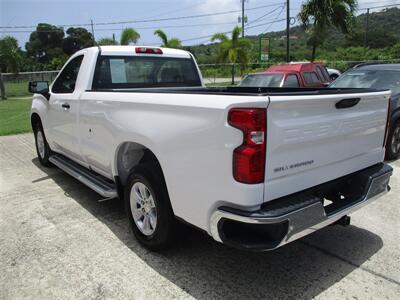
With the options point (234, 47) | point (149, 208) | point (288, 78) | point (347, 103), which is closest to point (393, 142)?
point (347, 103)

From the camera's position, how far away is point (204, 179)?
2.74 m

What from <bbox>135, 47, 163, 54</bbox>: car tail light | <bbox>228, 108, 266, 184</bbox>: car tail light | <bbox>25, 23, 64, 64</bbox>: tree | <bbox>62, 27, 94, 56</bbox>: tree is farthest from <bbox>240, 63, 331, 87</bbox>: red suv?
<bbox>25, 23, 64, 64</bbox>: tree

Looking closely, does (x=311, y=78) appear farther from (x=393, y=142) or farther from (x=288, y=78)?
(x=393, y=142)

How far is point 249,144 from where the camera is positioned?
2.48m

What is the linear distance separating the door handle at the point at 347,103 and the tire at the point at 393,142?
174 inches

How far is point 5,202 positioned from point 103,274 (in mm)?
2565

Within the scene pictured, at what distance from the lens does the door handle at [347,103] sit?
296 centimetres

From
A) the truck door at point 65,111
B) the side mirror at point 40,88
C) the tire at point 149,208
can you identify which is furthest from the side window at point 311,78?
the tire at point 149,208

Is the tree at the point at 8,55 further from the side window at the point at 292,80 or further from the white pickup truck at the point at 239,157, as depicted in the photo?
the white pickup truck at the point at 239,157

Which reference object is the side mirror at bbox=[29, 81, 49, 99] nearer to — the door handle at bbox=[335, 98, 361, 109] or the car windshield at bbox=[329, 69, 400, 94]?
the door handle at bbox=[335, 98, 361, 109]

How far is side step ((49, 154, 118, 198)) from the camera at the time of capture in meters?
4.14

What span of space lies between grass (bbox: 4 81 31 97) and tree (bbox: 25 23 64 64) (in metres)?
49.5

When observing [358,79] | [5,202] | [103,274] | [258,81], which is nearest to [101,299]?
[103,274]

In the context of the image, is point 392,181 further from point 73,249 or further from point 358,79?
point 73,249
